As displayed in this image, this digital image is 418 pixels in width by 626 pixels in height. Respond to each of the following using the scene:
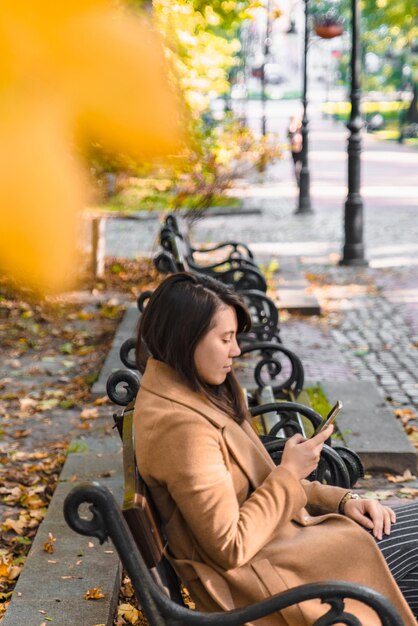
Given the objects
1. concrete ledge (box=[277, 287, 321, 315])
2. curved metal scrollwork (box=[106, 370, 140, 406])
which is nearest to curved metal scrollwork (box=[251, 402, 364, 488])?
curved metal scrollwork (box=[106, 370, 140, 406])

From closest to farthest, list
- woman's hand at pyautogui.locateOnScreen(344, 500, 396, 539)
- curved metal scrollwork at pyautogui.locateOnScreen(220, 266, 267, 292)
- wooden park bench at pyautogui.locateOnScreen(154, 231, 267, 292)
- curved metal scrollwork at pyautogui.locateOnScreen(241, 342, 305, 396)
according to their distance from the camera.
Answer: woman's hand at pyautogui.locateOnScreen(344, 500, 396, 539) < curved metal scrollwork at pyautogui.locateOnScreen(241, 342, 305, 396) < wooden park bench at pyautogui.locateOnScreen(154, 231, 267, 292) < curved metal scrollwork at pyautogui.locateOnScreen(220, 266, 267, 292)

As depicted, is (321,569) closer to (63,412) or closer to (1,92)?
(1,92)

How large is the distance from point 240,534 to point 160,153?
0.91 metres

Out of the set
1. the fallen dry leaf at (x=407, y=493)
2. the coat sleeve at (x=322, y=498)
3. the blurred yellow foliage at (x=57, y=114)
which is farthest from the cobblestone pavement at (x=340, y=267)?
the blurred yellow foliage at (x=57, y=114)

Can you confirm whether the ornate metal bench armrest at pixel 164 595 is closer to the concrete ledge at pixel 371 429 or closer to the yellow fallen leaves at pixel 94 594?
the yellow fallen leaves at pixel 94 594

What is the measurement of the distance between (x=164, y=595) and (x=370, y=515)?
2.38ft

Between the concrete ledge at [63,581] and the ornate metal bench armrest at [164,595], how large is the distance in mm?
1058

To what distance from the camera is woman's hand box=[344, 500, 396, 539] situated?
3.02m

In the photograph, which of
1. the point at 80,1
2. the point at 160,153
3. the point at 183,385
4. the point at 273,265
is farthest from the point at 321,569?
the point at 273,265

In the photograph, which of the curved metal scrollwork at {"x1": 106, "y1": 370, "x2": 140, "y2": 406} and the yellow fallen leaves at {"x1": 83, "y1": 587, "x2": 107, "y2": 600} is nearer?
the curved metal scrollwork at {"x1": 106, "y1": 370, "x2": 140, "y2": 406}

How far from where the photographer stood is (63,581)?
3.86 metres

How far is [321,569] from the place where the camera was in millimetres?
2736

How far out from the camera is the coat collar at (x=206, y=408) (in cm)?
275

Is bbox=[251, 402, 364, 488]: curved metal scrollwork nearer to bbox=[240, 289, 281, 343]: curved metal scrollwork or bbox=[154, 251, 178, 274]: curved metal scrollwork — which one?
bbox=[154, 251, 178, 274]: curved metal scrollwork
